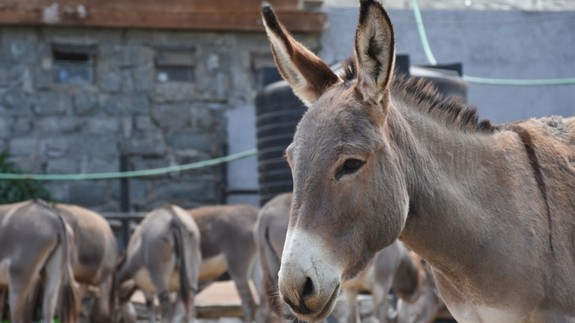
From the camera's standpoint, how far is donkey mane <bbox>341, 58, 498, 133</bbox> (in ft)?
14.9

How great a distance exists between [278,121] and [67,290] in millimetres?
3197

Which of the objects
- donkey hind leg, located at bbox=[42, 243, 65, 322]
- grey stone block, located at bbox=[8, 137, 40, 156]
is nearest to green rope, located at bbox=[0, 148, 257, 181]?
grey stone block, located at bbox=[8, 137, 40, 156]

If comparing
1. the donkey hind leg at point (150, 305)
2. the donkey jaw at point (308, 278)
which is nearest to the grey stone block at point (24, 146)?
the donkey hind leg at point (150, 305)

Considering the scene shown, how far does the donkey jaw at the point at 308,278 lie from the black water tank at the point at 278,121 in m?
8.68

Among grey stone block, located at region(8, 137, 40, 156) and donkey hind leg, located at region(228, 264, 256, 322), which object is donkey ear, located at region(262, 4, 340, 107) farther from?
grey stone block, located at region(8, 137, 40, 156)

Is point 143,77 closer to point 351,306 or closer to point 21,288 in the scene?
point 21,288

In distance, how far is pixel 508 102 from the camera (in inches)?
695

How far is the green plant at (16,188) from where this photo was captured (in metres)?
15.2

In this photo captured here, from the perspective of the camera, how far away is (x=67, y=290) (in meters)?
11.3

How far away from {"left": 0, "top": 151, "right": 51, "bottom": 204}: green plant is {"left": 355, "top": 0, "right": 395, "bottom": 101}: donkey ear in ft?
38.1

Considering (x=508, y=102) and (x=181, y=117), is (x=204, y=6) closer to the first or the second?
(x=181, y=117)

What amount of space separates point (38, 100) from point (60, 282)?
5244mm

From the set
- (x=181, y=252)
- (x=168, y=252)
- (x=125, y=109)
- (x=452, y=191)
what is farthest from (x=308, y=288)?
(x=125, y=109)

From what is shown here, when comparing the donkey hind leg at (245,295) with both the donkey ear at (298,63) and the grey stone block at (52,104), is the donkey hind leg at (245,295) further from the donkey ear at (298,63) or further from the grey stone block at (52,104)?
the donkey ear at (298,63)
